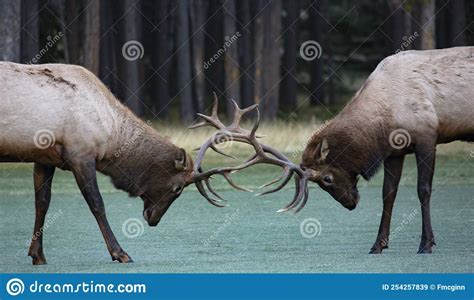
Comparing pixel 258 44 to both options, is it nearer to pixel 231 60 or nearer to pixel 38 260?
pixel 231 60

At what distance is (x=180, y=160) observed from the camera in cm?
1509

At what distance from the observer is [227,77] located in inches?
1547

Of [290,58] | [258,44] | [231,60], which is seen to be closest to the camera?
[231,60]

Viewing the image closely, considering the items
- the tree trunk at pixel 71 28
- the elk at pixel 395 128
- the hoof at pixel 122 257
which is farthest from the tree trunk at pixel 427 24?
the hoof at pixel 122 257

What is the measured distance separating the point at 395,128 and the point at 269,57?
85.9 feet

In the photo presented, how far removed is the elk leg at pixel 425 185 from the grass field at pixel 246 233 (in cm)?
20

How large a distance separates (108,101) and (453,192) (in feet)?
31.9

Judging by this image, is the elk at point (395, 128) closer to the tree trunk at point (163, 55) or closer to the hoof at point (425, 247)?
the hoof at point (425, 247)

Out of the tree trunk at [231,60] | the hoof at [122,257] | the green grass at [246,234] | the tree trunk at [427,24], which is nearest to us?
the green grass at [246,234]

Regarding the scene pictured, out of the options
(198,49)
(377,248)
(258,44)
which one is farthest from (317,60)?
(377,248)

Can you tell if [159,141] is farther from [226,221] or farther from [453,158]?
[453,158]

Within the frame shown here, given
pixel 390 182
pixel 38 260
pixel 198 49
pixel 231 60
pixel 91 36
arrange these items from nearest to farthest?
pixel 38 260 < pixel 390 182 < pixel 91 36 < pixel 231 60 < pixel 198 49

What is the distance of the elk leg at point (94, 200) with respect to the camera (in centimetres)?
1417

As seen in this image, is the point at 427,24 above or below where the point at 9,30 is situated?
above
